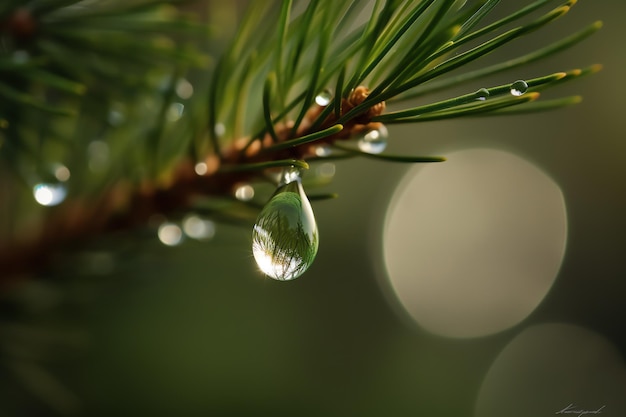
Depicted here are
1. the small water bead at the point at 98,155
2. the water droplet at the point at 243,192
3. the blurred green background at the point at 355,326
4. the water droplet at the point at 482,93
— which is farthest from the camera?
the blurred green background at the point at 355,326

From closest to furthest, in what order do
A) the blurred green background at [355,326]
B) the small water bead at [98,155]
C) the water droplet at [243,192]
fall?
the water droplet at [243,192] → the small water bead at [98,155] → the blurred green background at [355,326]

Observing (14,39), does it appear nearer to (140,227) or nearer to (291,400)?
(140,227)

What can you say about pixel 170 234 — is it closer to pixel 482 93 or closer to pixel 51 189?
pixel 51 189

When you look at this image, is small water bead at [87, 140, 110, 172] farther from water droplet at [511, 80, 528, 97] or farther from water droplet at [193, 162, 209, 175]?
water droplet at [511, 80, 528, 97]

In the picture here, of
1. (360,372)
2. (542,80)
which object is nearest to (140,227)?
(542,80)

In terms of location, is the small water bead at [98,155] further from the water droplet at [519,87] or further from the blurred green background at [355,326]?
the water droplet at [519,87]

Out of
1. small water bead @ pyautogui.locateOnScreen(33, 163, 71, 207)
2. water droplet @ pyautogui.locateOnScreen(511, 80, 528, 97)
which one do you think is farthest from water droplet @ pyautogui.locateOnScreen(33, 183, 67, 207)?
water droplet @ pyautogui.locateOnScreen(511, 80, 528, 97)

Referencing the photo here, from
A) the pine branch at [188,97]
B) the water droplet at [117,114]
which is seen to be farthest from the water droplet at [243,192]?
the water droplet at [117,114]
